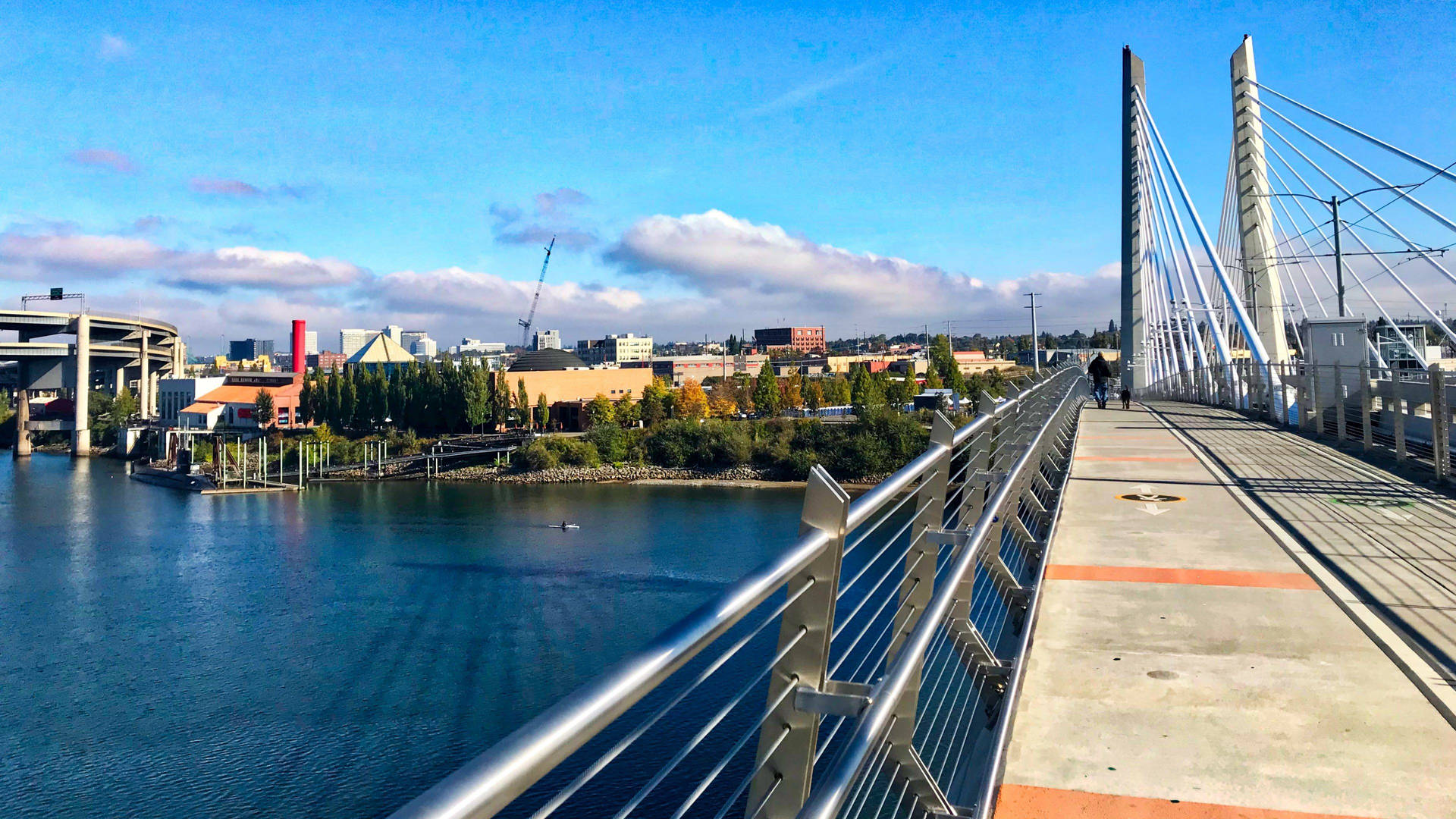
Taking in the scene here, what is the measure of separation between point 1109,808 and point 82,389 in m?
107

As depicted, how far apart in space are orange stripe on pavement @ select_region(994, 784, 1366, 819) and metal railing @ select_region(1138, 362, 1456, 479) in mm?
8823

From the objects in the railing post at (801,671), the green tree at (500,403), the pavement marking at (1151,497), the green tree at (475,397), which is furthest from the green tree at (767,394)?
the railing post at (801,671)

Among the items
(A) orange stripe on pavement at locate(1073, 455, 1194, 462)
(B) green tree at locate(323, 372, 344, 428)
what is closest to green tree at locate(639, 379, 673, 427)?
(B) green tree at locate(323, 372, 344, 428)

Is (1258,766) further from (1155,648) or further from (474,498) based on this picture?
(474,498)

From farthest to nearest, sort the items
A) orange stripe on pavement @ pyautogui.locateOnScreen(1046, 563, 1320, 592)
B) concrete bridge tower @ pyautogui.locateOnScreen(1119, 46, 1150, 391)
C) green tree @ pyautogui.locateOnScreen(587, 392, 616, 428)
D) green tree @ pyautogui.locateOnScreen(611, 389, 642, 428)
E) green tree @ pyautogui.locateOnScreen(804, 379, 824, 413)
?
green tree @ pyautogui.locateOnScreen(804, 379, 824, 413) → green tree @ pyautogui.locateOnScreen(611, 389, 642, 428) → green tree @ pyautogui.locateOnScreen(587, 392, 616, 428) → concrete bridge tower @ pyautogui.locateOnScreen(1119, 46, 1150, 391) → orange stripe on pavement @ pyautogui.locateOnScreen(1046, 563, 1320, 592)

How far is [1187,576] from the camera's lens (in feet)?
18.8

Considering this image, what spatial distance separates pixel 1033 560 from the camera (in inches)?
243

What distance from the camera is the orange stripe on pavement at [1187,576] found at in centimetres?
554

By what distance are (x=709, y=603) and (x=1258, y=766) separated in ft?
7.99

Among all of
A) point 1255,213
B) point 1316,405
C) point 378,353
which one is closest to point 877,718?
point 1316,405

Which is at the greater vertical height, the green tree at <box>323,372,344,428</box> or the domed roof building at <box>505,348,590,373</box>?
the domed roof building at <box>505,348,590,373</box>

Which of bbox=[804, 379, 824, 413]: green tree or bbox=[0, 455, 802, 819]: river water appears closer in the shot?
bbox=[0, 455, 802, 819]: river water

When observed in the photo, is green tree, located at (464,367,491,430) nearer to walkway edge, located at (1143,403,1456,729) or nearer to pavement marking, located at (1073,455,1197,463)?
pavement marking, located at (1073,455,1197,463)

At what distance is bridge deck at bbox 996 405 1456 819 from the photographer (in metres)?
2.92
